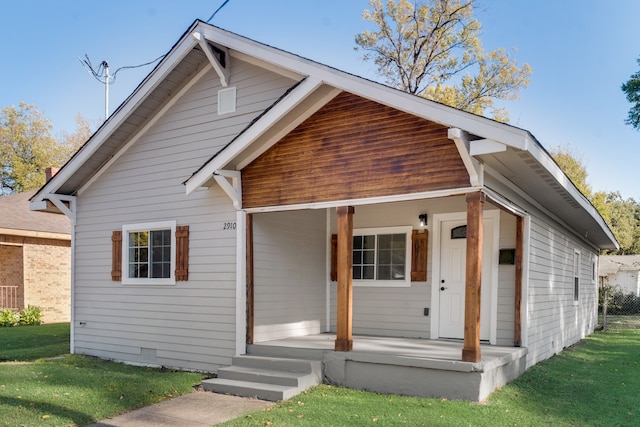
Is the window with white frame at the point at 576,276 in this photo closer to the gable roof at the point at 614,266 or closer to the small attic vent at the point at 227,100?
the small attic vent at the point at 227,100

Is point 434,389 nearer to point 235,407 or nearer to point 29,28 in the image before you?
point 235,407

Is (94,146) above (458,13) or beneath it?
beneath

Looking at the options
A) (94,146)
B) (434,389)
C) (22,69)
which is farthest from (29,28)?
(434,389)

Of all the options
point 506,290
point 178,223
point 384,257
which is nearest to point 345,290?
point 384,257

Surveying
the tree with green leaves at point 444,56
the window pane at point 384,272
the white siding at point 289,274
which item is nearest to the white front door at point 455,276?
the window pane at point 384,272

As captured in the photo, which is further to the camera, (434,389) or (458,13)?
(458,13)

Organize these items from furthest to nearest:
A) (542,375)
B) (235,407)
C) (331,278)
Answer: (331,278), (542,375), (235,407)

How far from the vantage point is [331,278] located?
908 centimetres

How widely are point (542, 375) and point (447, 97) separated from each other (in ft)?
51.9

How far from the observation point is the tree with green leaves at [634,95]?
580 inches

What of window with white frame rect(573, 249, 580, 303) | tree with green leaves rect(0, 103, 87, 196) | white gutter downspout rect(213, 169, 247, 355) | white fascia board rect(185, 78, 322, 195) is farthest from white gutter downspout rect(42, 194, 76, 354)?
tree with green leaves rect(0, 103, 87, 196)

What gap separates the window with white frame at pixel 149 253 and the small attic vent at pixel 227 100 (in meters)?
2.01

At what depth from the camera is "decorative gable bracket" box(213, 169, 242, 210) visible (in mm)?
7309

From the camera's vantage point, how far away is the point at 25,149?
93.5ft
